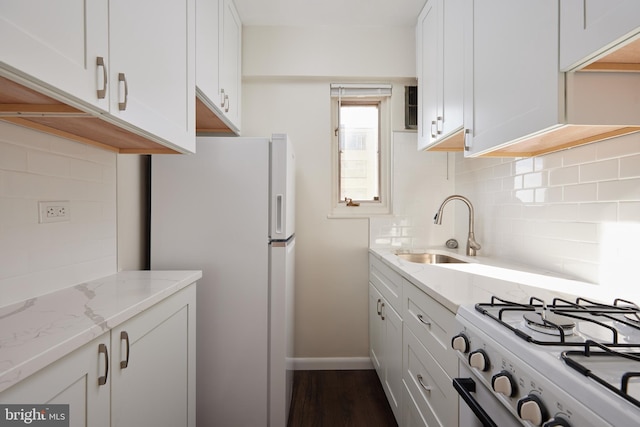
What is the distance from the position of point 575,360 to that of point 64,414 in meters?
1.09

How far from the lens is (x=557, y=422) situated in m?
0.56

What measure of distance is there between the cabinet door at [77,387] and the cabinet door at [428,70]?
6.33ft

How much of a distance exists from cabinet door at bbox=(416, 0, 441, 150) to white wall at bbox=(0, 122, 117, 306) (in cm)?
179

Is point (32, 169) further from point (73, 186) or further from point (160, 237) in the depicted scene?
point (160, 237)

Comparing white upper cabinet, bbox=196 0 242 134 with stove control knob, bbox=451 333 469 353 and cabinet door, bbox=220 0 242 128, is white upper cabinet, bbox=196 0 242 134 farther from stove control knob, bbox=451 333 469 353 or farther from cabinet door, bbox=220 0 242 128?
stove control knob, bbox=451 333 469 353

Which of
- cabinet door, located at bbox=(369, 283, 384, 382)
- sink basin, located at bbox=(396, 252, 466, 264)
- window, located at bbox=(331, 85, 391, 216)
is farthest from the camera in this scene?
window, located at bbox=(331, 85, 391, 216)

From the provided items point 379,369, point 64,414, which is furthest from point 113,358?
point 379,369

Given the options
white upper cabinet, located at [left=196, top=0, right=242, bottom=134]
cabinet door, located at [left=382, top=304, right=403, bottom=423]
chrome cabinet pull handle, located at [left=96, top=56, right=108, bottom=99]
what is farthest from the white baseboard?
chrome cabinet pull handle, located at [left=96, top=56, right=108, bottom=99]

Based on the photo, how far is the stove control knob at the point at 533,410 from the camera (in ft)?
1.98

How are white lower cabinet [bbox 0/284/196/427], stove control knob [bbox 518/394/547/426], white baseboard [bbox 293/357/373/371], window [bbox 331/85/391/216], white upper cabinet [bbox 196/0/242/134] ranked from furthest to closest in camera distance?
window [bbox 331/85/391/216]
white baseboard [bbox 293/357/373/371]
white upper cabinet [bbox 196/0/242/134]
white lower cabinet [bbox 0/284/196/427]
stove control knob [bbox 518/394/547/426]

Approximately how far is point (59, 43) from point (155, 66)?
0.45 meters

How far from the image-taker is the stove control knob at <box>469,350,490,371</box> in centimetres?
81


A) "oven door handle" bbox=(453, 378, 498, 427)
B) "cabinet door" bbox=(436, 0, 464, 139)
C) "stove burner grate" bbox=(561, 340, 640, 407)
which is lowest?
"oven door handle" bbox=(453, 378, 498, 427)

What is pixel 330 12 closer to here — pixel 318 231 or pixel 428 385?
pixel 318 231
